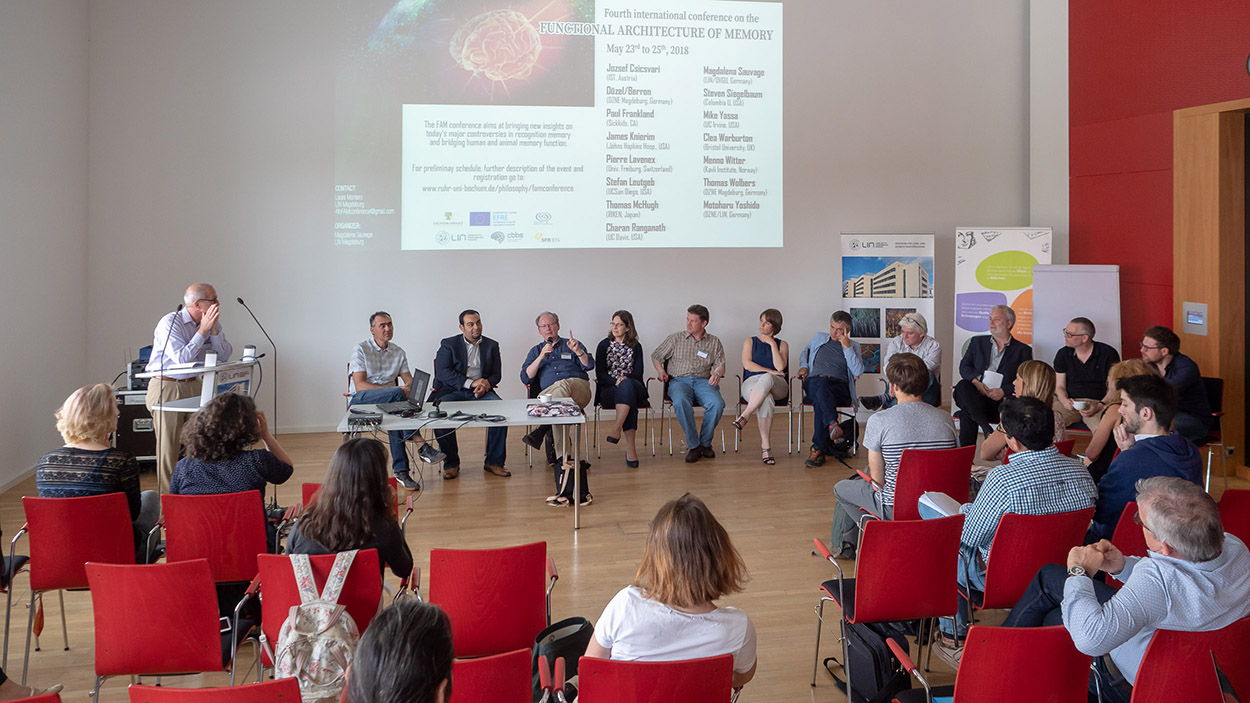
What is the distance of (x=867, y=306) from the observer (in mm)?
8281

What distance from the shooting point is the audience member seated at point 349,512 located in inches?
110

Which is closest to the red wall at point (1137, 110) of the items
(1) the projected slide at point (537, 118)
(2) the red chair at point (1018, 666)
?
(1) the projected slide at point (537, 118)

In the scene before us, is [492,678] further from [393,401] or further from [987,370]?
[987,370]

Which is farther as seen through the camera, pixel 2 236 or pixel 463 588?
pixel 2 236

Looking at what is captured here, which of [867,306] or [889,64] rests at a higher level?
[889,64]

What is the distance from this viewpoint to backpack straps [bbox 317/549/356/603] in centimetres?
251

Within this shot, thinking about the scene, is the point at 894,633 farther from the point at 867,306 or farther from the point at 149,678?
the point at 867,306

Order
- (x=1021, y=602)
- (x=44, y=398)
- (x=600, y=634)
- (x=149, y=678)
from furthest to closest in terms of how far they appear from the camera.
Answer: (x=44, y=398)
(x=149, y=678)
(x=1021, y=602)
(x=600, y=634)

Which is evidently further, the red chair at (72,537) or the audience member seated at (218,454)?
the audience member seated at (218,454)

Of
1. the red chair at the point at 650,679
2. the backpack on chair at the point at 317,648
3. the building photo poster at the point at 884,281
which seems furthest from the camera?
the building photo poster at the point at 884,281

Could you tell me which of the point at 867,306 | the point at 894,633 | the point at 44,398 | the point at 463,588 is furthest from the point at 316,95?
the point at 894,633

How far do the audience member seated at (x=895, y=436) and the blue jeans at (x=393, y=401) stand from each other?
124 inches

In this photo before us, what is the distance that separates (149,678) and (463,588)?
5.24 feet

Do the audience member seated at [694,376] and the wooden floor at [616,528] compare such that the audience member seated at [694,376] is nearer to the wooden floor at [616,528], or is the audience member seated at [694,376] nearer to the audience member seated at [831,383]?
the wooden floor at [616,528]
